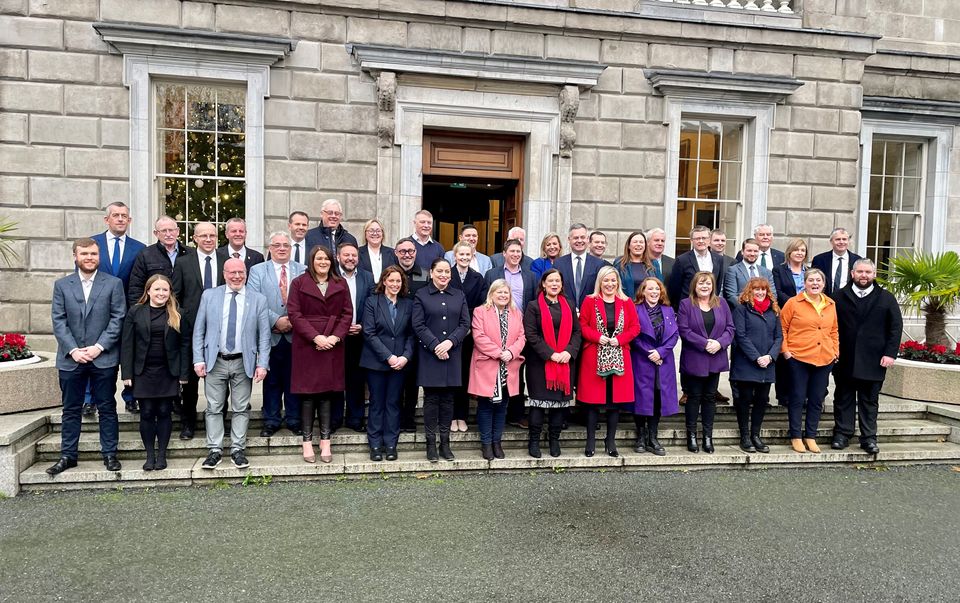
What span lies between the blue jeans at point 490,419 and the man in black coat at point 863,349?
3607 mm

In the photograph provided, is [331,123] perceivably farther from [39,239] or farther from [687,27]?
[687,27]

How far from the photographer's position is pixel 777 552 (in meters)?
4.61

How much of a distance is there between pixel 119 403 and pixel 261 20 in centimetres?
545

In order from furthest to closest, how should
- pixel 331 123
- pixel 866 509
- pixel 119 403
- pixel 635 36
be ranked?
pixel 635 36
pixel 331 123
pixel 119 403
pixel 866 509

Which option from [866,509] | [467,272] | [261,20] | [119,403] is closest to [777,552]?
[866,509]

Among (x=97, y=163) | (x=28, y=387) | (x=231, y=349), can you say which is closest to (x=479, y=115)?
(x=97, y=163)

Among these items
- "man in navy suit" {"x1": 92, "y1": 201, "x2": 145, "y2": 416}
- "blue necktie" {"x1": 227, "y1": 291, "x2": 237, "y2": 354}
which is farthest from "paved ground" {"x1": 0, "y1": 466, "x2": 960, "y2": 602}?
"man in navy suit" {"x1": 92, "y1": 201, "x2": 145, "y2": 416}

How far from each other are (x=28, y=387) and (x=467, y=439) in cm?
427

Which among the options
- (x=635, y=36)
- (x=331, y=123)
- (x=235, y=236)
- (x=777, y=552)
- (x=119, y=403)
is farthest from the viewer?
(x=635, y=36)

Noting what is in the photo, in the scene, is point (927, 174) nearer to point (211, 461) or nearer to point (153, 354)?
point (211, 461)

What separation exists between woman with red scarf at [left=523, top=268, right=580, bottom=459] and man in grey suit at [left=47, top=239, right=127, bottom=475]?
3657mm

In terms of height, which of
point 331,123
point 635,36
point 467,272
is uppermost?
point 635,36

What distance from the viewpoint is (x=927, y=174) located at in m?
12.7

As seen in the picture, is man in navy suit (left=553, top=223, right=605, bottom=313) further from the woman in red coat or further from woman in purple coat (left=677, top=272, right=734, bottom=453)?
woman in purple coat (left=677, top=272, right=734, bottom=453)
